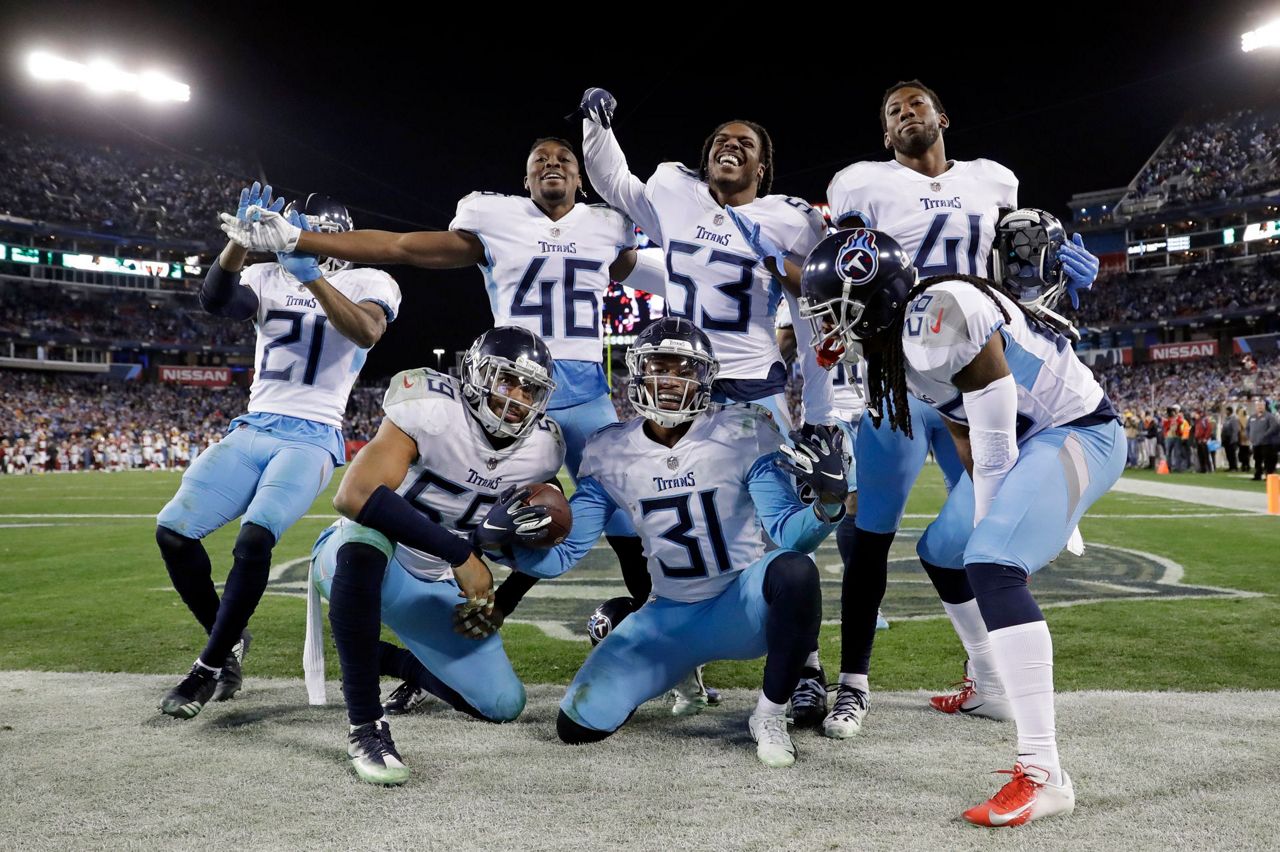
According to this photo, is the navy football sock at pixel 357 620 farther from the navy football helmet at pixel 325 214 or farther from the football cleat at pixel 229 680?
the navy football helmet at pixel 325 214

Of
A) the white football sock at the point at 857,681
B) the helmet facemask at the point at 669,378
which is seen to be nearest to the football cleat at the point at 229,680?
the helmet facemask at the point at 669,378

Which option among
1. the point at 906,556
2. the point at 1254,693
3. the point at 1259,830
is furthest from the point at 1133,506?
the point at 1259,830

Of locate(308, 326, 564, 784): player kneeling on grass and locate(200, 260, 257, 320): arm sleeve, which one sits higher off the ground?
locate(200, 260, 257, 320): arm sleeve

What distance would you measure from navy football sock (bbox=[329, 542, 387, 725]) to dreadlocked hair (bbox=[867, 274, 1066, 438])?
196cm

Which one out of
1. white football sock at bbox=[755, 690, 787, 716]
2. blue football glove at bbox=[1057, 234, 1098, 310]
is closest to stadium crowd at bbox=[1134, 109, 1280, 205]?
blue football glove at bbox=[1057, 234, 1098, 310]

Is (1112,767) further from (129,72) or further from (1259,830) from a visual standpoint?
(129,72)

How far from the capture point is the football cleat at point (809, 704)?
389 centimetres

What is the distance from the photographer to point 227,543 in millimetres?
10820

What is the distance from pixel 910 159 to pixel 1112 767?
2.68m

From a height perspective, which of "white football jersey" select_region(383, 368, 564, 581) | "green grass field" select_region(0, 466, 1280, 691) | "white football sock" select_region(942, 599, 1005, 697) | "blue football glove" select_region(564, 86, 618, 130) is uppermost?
"blue football glove" select_region(564, 86, 618, 130)

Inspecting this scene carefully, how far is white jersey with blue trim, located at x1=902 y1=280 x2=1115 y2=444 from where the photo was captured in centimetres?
284

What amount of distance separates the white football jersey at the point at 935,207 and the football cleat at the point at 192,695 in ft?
11.5

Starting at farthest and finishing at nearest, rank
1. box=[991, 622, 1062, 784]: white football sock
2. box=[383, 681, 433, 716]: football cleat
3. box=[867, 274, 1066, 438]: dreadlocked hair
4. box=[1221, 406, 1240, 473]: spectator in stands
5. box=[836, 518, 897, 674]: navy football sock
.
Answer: box=[1221, 406, 1240, 473]: spectator in stands
box=[383, 681, 433, 716]: football cleat
box=[836, 518, 897, 674]: navy football sock
box=[867, 274, 1066, 438]: dreadlocked hair
box=[991, 622, 1062, 784]: white football sock

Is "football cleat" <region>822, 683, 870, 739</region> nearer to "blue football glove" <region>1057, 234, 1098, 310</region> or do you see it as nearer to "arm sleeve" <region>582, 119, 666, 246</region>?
"blue football glove" <region>1057, 234, 1098, 310</region>
